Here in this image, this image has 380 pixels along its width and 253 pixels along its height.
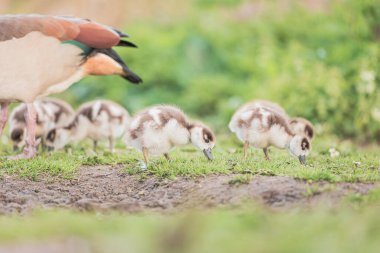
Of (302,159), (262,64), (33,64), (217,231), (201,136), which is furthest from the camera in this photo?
(262,64)

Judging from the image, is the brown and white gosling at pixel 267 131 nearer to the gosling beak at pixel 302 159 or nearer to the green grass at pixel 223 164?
the gosling beak at pixel 302 159

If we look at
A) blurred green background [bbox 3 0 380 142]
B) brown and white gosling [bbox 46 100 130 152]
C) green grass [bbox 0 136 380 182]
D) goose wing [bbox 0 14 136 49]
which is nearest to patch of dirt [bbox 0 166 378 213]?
green grass [bbox 0 136 380 182]

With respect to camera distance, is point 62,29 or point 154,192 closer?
point 154,192

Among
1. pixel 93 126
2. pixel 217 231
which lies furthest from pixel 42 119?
pixel 217 231

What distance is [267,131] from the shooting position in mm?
7750

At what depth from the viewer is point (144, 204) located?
20.5 feet

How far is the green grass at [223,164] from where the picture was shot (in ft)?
22.3

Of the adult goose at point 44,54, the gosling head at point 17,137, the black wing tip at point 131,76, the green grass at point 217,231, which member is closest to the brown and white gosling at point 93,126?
the gosling head at point 17,137


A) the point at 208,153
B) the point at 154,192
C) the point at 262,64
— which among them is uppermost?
the point at 262,64

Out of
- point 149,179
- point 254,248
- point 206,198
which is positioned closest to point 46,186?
point 149,179

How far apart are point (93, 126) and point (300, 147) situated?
271 centimetres

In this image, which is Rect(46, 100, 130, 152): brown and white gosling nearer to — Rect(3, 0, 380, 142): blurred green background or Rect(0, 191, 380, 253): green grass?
Rect(3, 0, 380, 142): blurred green background

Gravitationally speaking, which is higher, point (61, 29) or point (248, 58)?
point (248, 58)

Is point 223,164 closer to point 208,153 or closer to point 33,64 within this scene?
point 208,153
